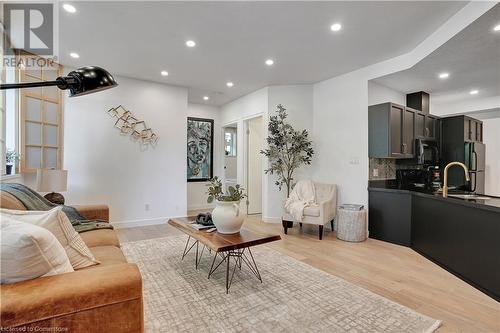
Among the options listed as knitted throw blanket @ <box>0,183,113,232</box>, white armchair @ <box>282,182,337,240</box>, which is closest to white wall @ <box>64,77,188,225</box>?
knitted throw blanket @ <box>0,183,113,232</box>

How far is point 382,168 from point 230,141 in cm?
389

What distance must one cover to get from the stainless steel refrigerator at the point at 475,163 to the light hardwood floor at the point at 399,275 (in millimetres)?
2477

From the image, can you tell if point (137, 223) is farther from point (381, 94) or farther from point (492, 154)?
point (492, 154)

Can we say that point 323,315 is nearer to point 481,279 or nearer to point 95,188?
point 481,279

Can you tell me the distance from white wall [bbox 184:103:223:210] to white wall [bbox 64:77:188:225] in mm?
1319

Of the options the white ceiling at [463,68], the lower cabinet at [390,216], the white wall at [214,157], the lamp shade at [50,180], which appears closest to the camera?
the white ceiling at [463,68]

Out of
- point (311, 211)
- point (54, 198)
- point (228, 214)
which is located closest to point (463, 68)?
point (311, 211)

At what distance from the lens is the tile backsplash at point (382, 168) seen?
14.0 feet

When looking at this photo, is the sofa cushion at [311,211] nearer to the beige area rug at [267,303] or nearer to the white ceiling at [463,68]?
the beige area rug at [267,303]

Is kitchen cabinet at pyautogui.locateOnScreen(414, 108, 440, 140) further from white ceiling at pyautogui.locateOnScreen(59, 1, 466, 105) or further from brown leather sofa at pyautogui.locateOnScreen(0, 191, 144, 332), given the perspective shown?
brown leather sofa at pyautogui.locateOnScreen(0, 191, 144, 332)

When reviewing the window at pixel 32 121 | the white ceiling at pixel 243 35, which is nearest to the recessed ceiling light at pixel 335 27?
the white ceiling at pixel 243 35

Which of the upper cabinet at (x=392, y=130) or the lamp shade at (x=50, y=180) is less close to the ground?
the upper cabinet at (x=392, y=130)

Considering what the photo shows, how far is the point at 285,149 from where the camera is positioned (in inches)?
192

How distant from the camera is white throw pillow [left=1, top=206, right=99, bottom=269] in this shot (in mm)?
1478
